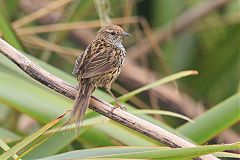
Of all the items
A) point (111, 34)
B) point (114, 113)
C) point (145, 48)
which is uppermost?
point (145, 48)

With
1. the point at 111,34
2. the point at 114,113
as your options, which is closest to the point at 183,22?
the point at 111,34

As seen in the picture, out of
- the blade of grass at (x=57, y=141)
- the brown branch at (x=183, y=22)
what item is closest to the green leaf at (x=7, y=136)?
the blade of grass at (x=57, y=141)

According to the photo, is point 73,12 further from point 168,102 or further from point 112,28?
point 168,102

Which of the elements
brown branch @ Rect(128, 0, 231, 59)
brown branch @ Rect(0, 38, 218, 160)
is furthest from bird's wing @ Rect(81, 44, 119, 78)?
brown branch @ Rect(128, 0, 231, 59)

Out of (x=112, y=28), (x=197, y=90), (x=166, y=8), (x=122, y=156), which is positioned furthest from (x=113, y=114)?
(x=197, y=90)

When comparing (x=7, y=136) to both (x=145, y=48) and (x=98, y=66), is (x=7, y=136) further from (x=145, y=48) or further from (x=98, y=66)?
(x=145, y=48)
